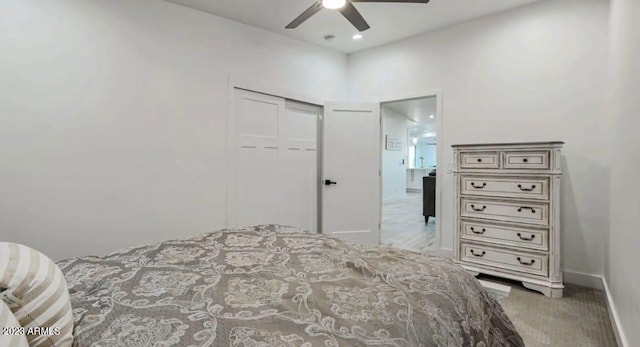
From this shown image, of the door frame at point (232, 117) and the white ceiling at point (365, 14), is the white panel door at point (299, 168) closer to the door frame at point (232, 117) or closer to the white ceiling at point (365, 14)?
the door frame at point (232, 117)

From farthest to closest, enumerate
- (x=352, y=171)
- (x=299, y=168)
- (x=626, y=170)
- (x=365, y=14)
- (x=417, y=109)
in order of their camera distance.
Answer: (x=417, y=109), (x=352, y=171), (x=299, y=168), (x=365, y=14), (x=626, y=170)

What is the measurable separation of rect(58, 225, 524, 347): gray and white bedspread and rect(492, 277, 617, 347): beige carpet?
3.14ft

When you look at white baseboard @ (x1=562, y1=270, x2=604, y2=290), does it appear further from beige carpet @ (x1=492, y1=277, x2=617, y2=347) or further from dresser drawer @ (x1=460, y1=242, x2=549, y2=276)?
dresser drawer @ (x1=460, y1=242, x2=549, y2=276)

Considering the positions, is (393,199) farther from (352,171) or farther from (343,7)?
(343,7)

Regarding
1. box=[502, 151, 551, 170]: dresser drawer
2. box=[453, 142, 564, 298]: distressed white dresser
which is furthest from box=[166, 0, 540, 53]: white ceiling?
box=[502, 151, 551, 170]: dresser drawer

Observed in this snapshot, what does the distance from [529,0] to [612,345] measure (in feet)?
10.2

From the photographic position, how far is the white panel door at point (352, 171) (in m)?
4.35

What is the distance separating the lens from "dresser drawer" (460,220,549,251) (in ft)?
9.24

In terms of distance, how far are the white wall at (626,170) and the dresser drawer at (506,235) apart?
0.49m

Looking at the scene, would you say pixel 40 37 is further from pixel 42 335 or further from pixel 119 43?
pixel 42 335

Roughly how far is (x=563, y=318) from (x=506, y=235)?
797mm

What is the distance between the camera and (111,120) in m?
2.77

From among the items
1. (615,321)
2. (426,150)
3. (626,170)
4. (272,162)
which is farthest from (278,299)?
(426,150)

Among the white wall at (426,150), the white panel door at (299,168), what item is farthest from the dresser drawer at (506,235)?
the white wall at (426,150)
